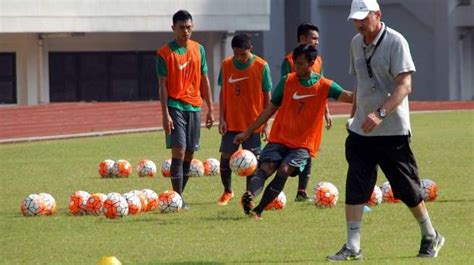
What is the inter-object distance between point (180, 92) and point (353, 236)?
4.84 m

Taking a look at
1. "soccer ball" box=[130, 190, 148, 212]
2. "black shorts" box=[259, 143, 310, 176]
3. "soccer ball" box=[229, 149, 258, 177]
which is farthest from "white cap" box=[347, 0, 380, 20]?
"soccer ball" box=[130, 190, 148, 212]

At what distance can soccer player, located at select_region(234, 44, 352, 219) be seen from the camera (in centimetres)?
1363

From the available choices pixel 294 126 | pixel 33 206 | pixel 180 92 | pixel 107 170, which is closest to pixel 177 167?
pixel 180 92

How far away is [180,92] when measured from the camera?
15.4 meters

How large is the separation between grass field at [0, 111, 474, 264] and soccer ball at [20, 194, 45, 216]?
16 centimetres

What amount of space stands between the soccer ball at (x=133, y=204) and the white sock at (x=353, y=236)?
4.19 metres

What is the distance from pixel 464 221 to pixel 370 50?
3.48 m

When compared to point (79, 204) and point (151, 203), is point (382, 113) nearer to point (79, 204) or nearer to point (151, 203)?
point (151, 203)

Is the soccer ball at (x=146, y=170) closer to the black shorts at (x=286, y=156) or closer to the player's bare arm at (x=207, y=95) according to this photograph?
the player's bare arm at (x=207, y=95)

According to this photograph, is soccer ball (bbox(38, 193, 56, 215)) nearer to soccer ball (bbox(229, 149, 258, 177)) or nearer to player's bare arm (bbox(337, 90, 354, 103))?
soccer ball (bbox(229, 149, 258, 177))

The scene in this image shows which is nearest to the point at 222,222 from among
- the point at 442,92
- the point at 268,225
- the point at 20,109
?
the point at 268,225

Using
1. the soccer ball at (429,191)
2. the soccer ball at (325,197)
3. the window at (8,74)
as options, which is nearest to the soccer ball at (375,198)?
the soccer ball at (325,197)

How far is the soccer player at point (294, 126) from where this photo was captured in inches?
537

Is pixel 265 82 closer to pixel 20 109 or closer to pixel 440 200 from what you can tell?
pixel 440 200
